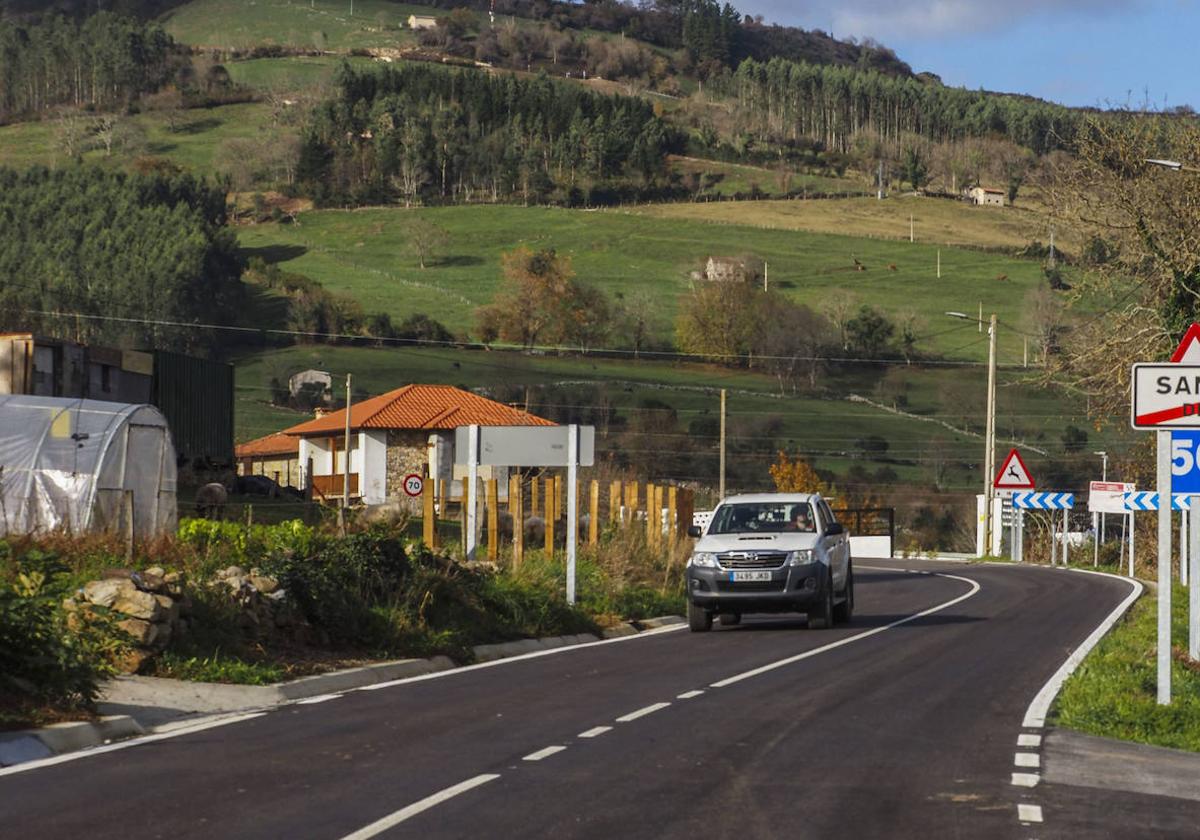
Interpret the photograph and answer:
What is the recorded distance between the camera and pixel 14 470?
106 feet

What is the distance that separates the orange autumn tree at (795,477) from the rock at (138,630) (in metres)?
79.2

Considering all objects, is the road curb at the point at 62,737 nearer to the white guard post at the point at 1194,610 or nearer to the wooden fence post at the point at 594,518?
the white guard post at the point at 1194,610

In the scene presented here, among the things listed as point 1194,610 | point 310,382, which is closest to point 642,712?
point 1194,610

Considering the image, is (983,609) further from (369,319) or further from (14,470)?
(369,319)

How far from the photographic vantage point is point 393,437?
88125 millimetres

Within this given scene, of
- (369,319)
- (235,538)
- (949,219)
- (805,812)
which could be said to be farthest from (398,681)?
(949,219)

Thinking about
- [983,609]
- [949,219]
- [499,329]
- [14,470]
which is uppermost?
[949,219]

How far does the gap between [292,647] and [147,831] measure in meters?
8.97

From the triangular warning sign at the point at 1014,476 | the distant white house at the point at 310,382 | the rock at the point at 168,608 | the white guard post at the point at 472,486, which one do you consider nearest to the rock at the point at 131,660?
the rock at the point at 168,608

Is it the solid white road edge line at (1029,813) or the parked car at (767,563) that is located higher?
the parked car at (767,563)

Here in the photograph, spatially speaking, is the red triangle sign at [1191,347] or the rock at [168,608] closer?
the red triangle sign at [1191,347]

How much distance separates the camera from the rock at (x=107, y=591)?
51.0 feet

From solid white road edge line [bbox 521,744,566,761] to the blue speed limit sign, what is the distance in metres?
6.75

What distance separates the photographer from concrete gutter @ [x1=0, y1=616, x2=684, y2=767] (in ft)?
39.5
